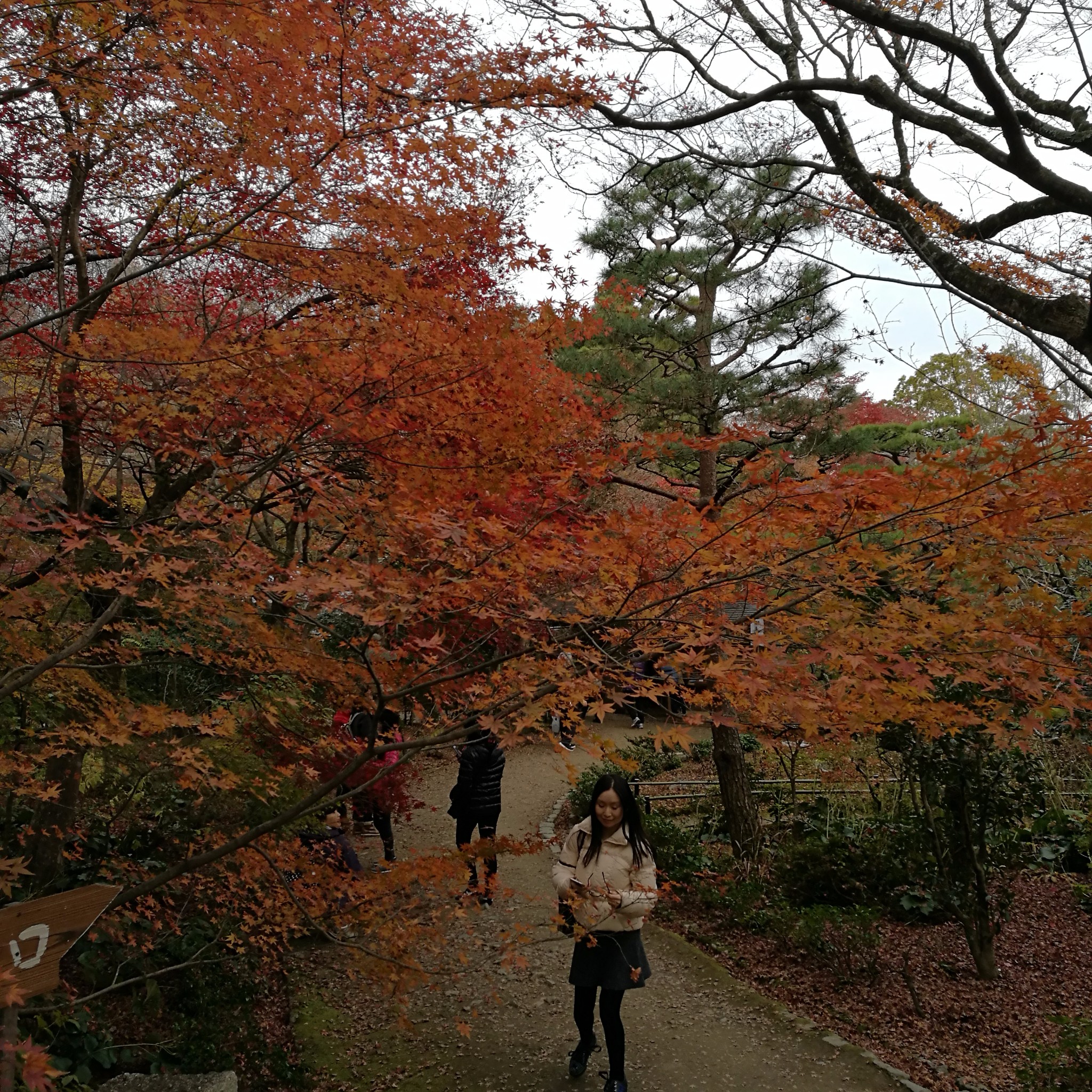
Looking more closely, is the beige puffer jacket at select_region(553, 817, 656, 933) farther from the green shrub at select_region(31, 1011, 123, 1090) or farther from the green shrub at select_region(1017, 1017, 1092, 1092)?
the green shrub at select_region(31, 1011, 123, 1090)

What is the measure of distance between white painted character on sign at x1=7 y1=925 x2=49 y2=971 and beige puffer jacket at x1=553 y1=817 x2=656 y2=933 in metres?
2.28

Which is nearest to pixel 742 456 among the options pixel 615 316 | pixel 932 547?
pixel 615 316

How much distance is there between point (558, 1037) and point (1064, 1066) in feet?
9.36

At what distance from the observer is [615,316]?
8562 millimetres

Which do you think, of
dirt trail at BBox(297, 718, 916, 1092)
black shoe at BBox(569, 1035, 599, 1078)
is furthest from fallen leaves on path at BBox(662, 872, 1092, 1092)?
black shoe at BBox(569, 1035, 599, 1078)

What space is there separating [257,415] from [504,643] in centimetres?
205

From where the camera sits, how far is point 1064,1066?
13.1ft

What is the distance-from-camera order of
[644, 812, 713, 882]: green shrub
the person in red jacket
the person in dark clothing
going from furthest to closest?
Answer: [644, 812, 713, 882]: green shrub
the person in red jacket
the person in dark clothing

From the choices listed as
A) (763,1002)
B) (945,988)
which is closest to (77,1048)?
(763,1002)

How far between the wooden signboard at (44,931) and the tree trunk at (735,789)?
6520 millimetres

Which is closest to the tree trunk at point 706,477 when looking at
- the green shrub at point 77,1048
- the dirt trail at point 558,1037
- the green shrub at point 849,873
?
the green shrub at point 849,873

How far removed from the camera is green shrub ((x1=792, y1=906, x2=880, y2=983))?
5.61 metres

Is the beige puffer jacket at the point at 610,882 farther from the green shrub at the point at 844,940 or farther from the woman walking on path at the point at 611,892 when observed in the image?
the green shrub at the point at 844,940

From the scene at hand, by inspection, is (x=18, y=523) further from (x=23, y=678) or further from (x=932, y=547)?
(x=932, y=547)
